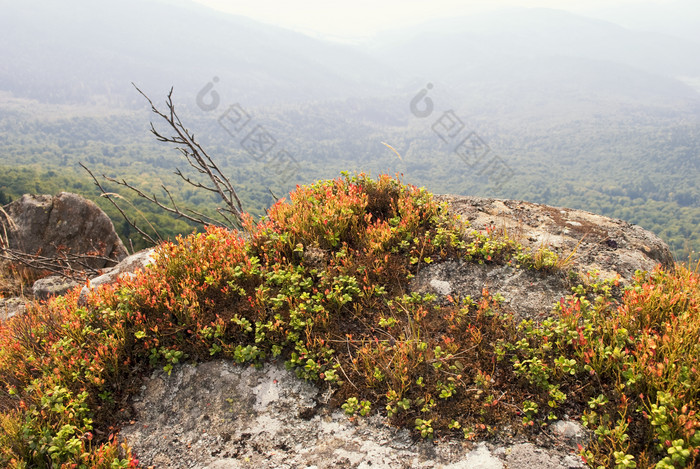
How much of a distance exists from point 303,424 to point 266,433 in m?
0.38

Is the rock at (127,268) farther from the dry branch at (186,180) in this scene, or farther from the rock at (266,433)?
the rock at (266,433)

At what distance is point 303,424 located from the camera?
3.85 metres

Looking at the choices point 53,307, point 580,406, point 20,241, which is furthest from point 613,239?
point 20,241

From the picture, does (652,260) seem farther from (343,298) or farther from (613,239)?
(343,298)

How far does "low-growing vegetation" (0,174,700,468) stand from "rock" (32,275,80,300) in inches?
101

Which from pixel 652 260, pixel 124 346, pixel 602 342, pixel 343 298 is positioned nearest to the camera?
pixel 602 342

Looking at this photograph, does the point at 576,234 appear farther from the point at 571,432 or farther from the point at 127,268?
the point at 127,268

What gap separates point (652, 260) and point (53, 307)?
9253mm

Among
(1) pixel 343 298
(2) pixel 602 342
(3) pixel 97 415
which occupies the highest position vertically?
(2) pixel 602 342

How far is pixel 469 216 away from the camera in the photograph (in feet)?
23.2

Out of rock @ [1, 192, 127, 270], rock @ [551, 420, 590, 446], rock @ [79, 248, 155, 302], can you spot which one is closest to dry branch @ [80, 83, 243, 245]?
rock @ [79, 248, 155, 302]

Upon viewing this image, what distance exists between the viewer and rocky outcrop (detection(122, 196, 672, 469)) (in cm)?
338

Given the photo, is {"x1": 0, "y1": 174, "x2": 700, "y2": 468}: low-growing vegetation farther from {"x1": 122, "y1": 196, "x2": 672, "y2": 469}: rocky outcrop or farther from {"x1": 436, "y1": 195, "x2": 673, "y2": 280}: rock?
{"x1": 436, "y1": 195, "x2": 673, "y2": 280}: rock

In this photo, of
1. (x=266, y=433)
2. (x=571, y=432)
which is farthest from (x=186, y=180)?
(x=571, y=432)
